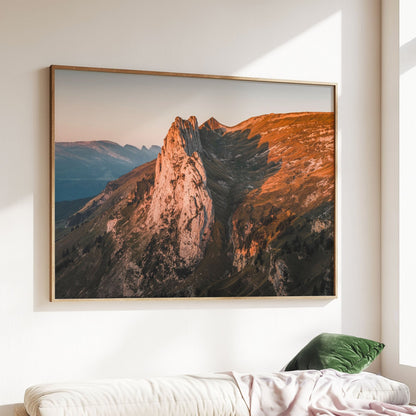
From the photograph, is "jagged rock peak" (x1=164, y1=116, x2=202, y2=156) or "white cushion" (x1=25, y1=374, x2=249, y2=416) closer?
"white cushion" (x1=25, y1=374, x2=249, y2=416)

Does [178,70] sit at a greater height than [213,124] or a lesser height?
greater

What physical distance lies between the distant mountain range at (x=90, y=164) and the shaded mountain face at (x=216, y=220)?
0.05 meters

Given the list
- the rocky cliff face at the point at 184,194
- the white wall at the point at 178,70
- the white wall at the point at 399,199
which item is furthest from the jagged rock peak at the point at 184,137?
the white wall at the point at 399,199

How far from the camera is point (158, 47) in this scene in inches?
125

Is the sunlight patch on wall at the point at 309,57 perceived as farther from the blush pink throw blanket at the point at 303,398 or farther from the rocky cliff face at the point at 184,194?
the blush pink throw blanket at the point at 303,398

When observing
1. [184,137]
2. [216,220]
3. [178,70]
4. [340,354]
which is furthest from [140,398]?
[178,70]

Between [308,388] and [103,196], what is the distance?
135 cm

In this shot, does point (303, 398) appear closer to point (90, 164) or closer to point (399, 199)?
point (399, 199)

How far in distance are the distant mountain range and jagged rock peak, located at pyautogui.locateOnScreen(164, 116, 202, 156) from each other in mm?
74

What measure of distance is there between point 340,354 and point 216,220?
0.90m

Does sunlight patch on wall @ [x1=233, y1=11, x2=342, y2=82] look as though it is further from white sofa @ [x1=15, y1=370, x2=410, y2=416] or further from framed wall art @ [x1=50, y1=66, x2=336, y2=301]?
white sofa @ [x1=15, y1=370, x2=410, y2=416]

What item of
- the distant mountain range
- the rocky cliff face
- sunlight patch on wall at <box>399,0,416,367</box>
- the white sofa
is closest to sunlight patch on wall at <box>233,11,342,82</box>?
sunlight patch on wall at <box>399,0,416,367</box>

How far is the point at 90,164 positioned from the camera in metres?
3.09

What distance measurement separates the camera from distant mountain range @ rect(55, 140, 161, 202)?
9.96ft
